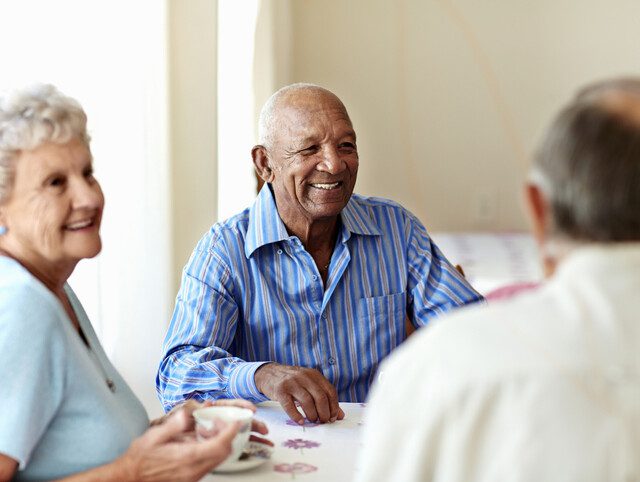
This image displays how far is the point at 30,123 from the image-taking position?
113cm

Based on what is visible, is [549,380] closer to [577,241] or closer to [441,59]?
[577,241]

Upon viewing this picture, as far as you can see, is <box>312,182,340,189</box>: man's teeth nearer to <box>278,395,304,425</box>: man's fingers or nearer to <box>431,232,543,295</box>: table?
<box>278,395,304,425</box>: man's fingers

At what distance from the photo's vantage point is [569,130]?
76cm

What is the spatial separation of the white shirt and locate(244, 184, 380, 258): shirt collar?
104cm

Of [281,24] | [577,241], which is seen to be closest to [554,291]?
[577,241]

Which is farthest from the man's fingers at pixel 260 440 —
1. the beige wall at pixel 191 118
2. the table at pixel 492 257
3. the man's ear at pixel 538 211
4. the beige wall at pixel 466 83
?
the beige wall at pixel 466 83

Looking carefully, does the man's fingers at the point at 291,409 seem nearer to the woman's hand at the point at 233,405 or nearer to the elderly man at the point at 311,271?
the woman's hand at the point at 233,405

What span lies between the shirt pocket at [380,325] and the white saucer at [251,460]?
56cm

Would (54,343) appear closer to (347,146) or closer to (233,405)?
(233,405)

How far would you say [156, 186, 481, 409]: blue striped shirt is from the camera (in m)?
1.71

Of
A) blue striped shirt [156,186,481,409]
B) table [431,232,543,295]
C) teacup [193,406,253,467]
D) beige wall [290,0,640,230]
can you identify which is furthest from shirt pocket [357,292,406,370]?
beige wall [290,0,640,230]

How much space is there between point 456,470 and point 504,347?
0.34 ft

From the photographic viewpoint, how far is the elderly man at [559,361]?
725 mm

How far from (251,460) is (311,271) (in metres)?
0.61
